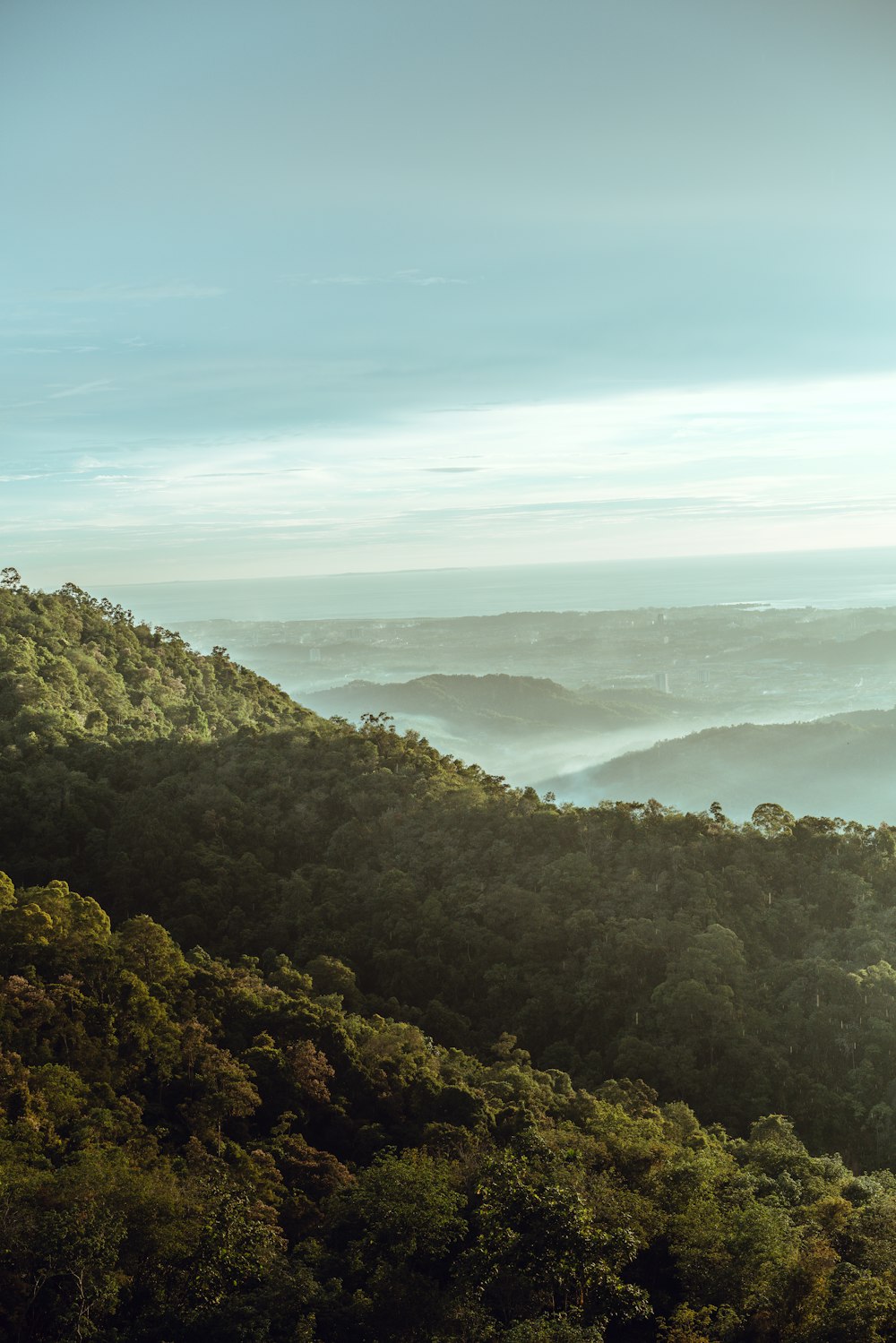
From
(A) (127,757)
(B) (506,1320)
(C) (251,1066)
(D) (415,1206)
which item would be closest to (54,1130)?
(C) (251,1066)

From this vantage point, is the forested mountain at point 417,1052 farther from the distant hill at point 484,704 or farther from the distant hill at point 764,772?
the distant hill at point 484,704

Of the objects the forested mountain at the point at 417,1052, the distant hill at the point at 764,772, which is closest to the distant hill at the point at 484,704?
the distant hill at the point at 764,772

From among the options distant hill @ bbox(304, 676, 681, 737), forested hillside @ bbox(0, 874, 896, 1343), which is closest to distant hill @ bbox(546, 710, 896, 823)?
distant hill @ bbox(304, 676, 681, 737)

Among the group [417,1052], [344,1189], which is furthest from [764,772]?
[344,1189]

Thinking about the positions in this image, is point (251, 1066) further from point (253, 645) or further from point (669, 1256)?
point (253, 645)

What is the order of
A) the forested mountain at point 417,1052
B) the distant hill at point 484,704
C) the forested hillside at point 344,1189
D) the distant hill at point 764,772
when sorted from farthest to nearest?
the distant hill at point 484,704 → the distant hill at point 764,772 → the forested mountain at point 417,1052 → the forested hillside at point 344,1189

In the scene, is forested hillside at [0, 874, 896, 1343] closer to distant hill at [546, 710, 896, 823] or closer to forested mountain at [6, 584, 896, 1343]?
forested mountain at [6, 584, 896, 1343]
